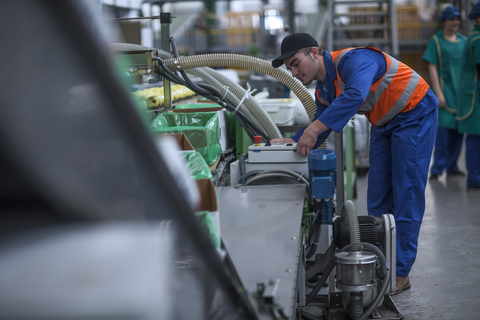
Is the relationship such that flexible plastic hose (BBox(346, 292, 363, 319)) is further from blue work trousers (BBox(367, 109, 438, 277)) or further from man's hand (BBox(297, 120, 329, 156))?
man's hand (BBox(297, 120, 329, 156))

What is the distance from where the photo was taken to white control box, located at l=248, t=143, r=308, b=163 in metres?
2.15

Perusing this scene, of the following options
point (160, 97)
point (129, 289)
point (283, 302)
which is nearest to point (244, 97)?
point (160, 97)

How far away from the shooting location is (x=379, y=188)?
235 cm

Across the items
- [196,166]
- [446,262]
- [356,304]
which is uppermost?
[196,166]

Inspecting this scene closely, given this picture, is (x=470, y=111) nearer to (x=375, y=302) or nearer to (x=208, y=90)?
(x=208, y=90)

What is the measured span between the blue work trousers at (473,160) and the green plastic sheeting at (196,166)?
3364 millimetres

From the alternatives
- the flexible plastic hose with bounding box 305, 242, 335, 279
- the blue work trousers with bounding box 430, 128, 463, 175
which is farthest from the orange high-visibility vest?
the blue work trousers with bounding box 430, 128, 463, 175

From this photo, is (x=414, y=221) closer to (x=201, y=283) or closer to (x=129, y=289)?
(x=201, y=283)

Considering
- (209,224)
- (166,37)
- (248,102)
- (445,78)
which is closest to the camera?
(209,224)

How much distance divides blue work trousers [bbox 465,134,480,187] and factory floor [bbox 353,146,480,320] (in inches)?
4.3

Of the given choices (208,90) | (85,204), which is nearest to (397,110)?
(208,90)

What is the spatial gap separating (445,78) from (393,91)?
2810mm

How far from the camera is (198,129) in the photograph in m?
2.11

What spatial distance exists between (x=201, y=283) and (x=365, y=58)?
5.04ft
